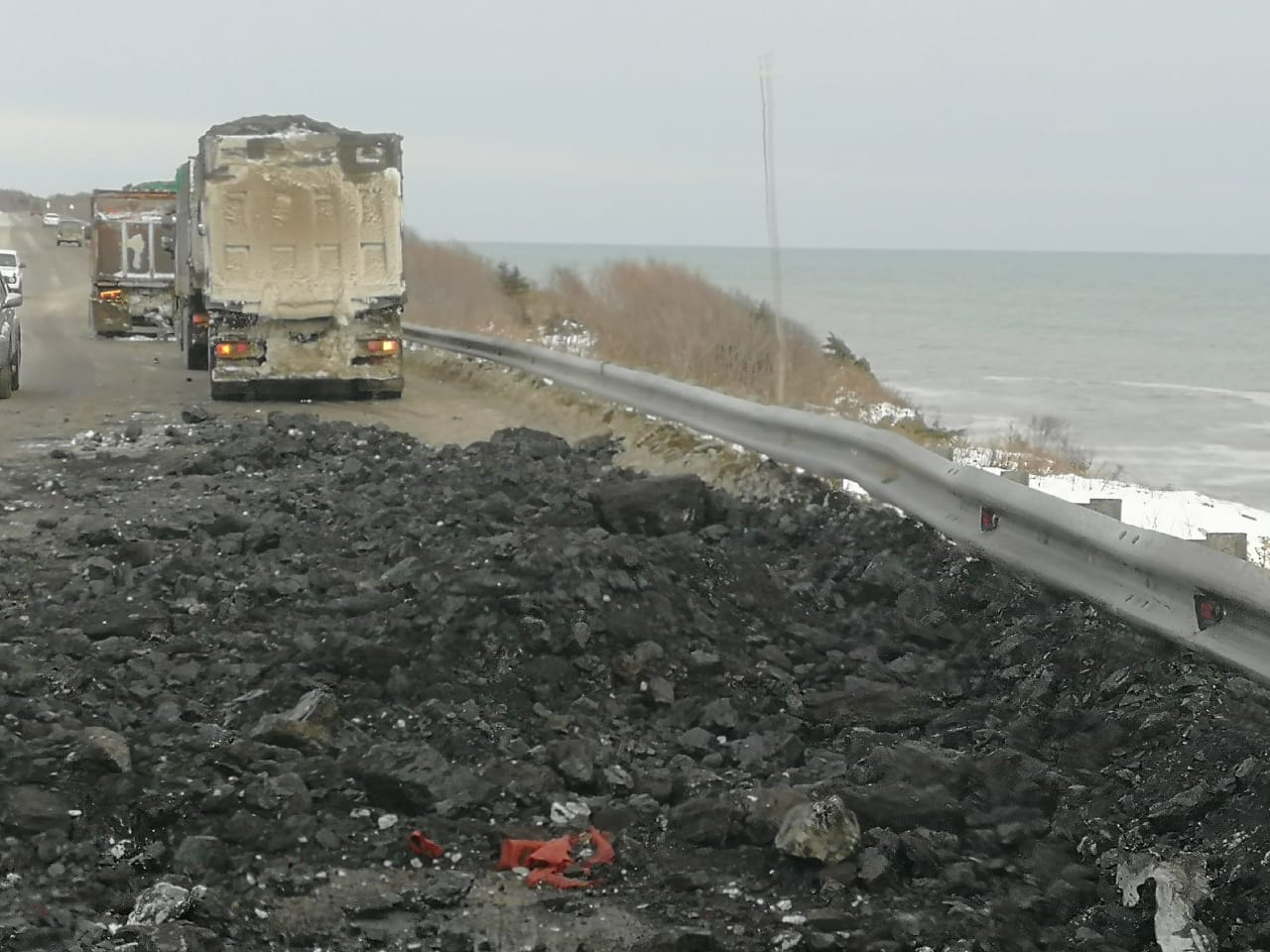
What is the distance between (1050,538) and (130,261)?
96.1 ft

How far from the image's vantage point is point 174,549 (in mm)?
8836

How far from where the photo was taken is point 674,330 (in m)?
28.8

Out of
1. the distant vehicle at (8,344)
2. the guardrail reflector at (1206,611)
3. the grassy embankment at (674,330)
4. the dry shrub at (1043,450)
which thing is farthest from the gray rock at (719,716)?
the distant vehicle at (8,344)

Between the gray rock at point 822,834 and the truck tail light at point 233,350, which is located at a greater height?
the truck tail light at point 233,350

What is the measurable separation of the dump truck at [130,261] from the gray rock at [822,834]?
97.2ft

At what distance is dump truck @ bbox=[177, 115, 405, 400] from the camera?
64.4ft

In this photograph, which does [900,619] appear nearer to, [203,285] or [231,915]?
[231,915]

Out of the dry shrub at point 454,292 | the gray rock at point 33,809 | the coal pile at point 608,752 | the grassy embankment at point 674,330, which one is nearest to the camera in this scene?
the coal pile at point 608,752

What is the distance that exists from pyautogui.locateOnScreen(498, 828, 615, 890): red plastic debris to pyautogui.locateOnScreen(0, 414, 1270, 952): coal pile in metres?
0.02

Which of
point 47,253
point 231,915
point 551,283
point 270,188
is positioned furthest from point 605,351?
point 47,253

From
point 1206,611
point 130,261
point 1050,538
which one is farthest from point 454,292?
point 1206,611

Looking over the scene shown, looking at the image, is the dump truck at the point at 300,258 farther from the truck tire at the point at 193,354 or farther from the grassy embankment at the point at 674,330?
the truck tire at the point at 193,354

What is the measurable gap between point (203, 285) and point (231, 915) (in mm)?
16721

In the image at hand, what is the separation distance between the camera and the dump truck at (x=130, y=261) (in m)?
32.6
